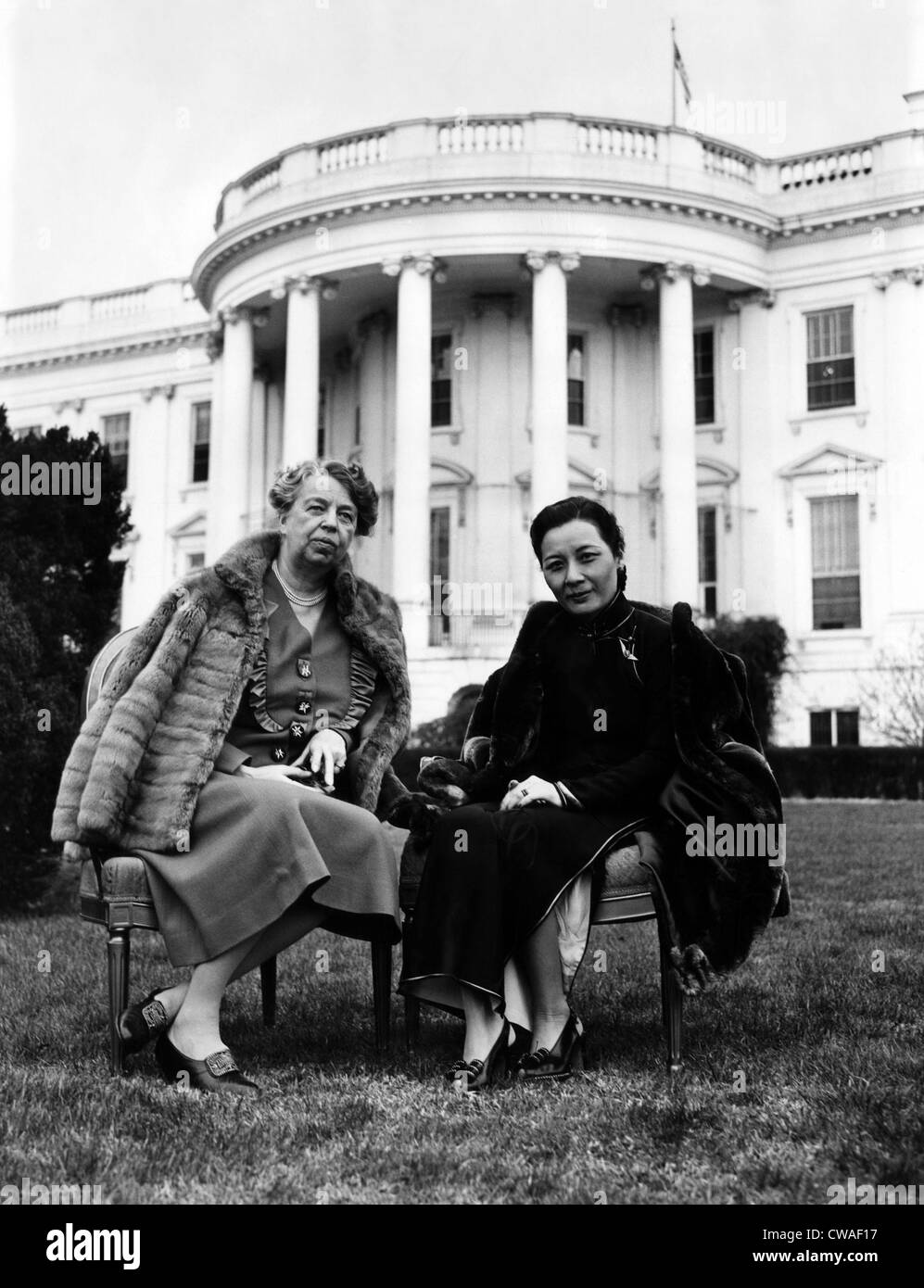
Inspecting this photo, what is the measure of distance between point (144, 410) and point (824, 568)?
58.3ft

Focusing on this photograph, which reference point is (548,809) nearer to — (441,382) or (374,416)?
(441,382)

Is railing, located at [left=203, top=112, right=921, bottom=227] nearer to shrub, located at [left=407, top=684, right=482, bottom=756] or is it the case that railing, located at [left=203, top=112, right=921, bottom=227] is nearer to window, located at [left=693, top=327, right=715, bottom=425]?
window, located at [left=693, top=327, right=715, bottom=425]

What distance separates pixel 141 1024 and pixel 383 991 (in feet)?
2.81

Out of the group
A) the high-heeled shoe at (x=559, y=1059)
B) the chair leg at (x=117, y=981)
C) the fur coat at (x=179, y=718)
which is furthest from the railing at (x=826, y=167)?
the chair leg at (x=117, y=981)

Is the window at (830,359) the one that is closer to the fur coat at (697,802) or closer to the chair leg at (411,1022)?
the fur coat at (697,802)

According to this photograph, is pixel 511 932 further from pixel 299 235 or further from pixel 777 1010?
pixel 299 235

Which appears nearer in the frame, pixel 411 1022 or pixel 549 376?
pixel 411 1022

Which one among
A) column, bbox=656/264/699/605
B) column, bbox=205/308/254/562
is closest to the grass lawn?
column, bbox=656/264/699/605

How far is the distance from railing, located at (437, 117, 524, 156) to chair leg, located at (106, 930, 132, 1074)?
2350cm

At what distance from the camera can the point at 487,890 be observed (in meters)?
4.55

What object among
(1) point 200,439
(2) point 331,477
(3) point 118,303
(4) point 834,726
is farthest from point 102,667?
(3) point 118,303

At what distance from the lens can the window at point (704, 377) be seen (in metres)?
28.6

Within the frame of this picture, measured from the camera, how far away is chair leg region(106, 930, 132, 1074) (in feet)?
14.9

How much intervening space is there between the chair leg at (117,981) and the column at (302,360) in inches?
889
